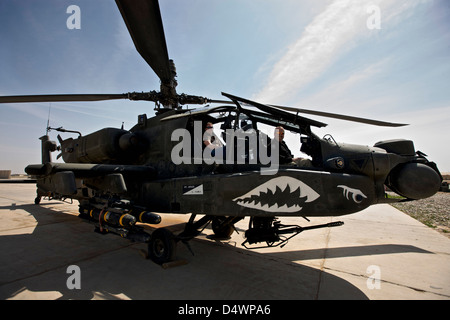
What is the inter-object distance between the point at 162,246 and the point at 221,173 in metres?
1.86

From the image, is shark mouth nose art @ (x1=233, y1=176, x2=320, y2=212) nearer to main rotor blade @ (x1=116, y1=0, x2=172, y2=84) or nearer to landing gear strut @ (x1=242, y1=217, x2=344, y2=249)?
landing gear strut @ (x1=242, y1=217, x2=344, y2=249)

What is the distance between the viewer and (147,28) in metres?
4.04

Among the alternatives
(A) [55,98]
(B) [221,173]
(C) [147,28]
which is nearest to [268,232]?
(B) [221,173]

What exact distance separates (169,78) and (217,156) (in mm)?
3066

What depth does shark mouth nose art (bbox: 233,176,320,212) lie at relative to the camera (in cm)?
339

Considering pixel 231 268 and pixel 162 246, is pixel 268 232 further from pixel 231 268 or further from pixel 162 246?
pixel 162 246

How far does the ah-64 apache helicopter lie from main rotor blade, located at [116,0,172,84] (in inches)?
0.7

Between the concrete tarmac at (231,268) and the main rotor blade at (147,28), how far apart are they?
4.20 metres

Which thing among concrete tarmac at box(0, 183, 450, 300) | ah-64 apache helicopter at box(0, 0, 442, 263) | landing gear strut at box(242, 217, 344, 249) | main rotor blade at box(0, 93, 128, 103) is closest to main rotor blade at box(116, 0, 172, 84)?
ah-64 apache helicopter at box(0, 0, 442, 263)

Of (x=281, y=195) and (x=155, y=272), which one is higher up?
(x=281, y=195)

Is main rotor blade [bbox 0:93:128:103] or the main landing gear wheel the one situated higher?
main rotor blade [bbox 0:93:128:103]

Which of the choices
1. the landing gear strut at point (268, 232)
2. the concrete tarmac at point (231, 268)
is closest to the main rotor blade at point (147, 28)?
the landing gear strut at point (268, 232)
